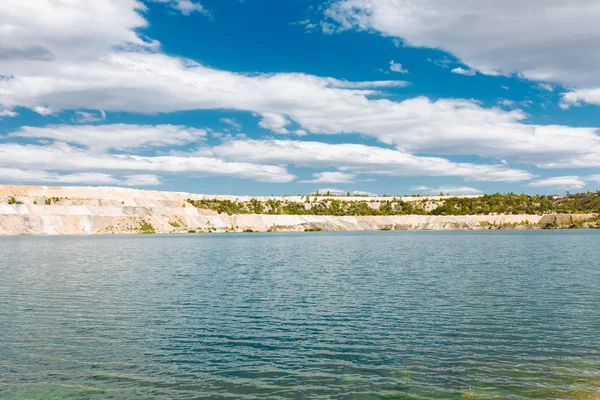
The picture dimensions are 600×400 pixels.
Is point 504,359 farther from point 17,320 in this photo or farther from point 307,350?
point 17,320

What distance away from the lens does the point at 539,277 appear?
55.1 metres

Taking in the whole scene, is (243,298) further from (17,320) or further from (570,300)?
(570,300)

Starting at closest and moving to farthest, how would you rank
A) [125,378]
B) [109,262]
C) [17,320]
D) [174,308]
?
[125,378] < [17,320] < [174,308] < [109,262]

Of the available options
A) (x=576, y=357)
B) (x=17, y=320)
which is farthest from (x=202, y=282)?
(x=576, y=357)

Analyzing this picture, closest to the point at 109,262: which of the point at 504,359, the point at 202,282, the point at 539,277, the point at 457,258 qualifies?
the point at 202,282

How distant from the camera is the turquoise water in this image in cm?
2202

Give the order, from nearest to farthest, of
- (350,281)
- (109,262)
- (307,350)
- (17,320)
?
(307,350), (17,320), (350,281), (109,262)

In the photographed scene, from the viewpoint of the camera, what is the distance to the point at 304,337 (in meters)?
30.3

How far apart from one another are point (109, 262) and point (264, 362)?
6055cm

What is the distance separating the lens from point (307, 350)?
2741 centimetres

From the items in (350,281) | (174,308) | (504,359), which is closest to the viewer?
(504,359)

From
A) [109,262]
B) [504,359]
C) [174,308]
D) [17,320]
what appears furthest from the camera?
[109,262]

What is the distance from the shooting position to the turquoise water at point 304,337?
22016 millimetres

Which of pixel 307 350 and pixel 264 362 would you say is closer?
pixel 264 362
